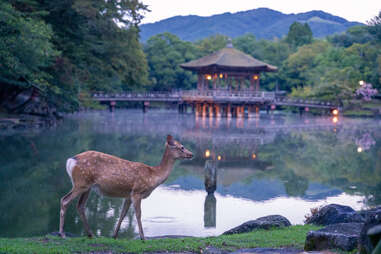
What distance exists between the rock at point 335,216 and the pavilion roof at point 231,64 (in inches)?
1688

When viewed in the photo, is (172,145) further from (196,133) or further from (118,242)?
(196,133)

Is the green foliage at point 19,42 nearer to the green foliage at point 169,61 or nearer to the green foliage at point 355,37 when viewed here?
the green foliage at point 169,61

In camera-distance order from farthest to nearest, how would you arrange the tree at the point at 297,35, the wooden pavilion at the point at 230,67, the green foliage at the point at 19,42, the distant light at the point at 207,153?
the tree at the point at 297,35 < the wooden pavilion at the point at 230,67 < the green foliage at the point at 19,42 < the distant light at the point at 207,153

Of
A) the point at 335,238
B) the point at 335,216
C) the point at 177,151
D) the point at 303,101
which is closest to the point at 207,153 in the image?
the point at 335,216

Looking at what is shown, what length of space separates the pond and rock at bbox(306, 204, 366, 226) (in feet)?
7.16

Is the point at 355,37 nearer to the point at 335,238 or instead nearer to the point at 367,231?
the point at 335,238

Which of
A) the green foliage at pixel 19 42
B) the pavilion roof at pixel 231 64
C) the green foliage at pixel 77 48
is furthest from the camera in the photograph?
the pavilion roof at pixel 231 64

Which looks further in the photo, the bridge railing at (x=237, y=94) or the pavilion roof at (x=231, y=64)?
the pavilion roof at (x=231, y=64)

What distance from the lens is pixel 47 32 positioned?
1014 inches

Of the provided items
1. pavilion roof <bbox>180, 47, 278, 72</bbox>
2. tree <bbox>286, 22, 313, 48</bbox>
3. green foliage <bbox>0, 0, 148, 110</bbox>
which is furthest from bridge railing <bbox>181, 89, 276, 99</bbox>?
tree <bbox>286, 22, 313, 48</bbox>

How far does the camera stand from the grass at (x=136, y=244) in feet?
21.7

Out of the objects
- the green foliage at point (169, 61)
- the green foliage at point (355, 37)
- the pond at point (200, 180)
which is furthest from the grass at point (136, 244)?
the green foliage at point (355, 37)

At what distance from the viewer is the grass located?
261 inches

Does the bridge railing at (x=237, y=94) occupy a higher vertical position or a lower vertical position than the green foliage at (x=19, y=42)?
lower
